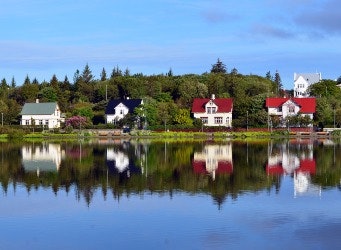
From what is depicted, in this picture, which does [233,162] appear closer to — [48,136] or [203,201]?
[203,201]

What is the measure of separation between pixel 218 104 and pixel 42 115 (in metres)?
16.8

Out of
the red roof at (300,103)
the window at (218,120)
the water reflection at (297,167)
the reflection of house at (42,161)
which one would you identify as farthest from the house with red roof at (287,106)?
the reflection of house at (42,161)

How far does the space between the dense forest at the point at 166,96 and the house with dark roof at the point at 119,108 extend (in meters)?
1.18

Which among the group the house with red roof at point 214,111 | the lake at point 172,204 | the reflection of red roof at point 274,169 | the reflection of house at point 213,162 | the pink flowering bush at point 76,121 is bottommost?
the lake at point 172,204

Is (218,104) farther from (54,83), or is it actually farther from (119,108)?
(54,83)

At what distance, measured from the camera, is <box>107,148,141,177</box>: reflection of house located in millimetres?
22434

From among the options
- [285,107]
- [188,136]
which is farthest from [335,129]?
[188,136]

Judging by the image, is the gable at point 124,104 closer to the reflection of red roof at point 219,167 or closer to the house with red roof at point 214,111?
the house with red roof at point 214,111

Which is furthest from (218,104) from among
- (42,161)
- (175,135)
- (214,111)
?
(42,161)

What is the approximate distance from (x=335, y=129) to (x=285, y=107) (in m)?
6.69

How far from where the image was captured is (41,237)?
1158 centimetres

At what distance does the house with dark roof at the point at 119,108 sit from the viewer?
189 feet

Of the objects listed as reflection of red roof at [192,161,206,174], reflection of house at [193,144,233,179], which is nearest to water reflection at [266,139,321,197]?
reflection of house at [193,144,233,179]

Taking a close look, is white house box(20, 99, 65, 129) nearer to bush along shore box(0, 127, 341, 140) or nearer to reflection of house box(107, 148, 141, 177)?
bush along shore box(0, 127, 341, 140)
